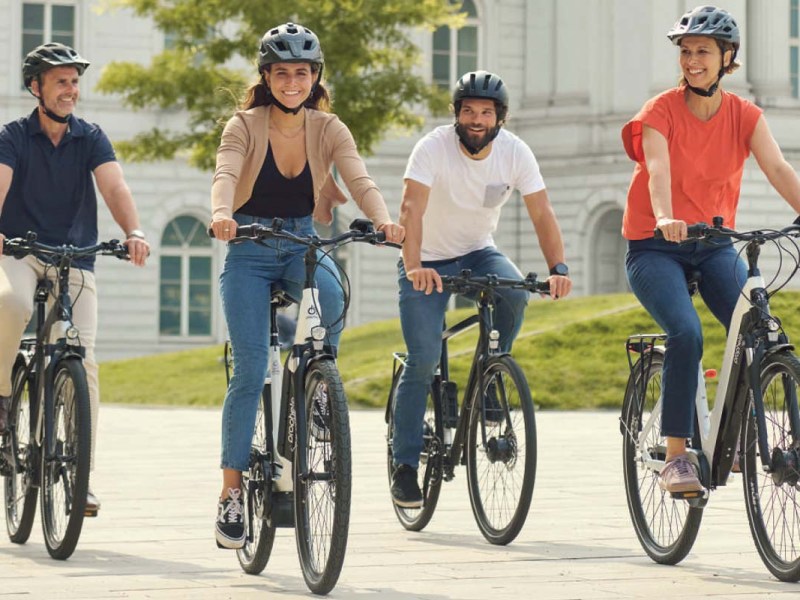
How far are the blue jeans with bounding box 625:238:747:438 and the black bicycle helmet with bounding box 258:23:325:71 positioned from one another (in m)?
1.40

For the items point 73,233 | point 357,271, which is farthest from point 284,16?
point 73,233

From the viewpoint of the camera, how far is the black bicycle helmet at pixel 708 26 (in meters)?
7.02

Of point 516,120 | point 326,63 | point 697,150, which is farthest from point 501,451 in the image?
point 516,120

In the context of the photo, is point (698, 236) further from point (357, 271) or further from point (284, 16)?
point (357, 271)

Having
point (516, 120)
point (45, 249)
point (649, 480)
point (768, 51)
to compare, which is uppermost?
point (768, 51)

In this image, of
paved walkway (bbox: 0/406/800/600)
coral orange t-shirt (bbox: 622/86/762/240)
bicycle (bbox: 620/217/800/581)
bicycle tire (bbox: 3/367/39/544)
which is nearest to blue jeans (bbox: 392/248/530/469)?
paved walkway (bbox: 0/406/800/600)

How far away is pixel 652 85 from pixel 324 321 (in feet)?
112

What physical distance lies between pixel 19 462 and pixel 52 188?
3.59ft

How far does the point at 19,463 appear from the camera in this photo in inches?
312

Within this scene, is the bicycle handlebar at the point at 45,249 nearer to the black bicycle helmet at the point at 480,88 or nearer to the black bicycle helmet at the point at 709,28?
the black bicycle helmet at the point at 480,88

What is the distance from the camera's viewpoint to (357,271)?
39.2 metres

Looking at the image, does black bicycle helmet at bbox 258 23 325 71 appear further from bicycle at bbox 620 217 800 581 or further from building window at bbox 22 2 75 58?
building window at bbox 22 2 75 58

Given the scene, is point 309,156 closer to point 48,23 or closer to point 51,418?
point 51,418

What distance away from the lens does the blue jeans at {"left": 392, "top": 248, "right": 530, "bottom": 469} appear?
8.05 metres
